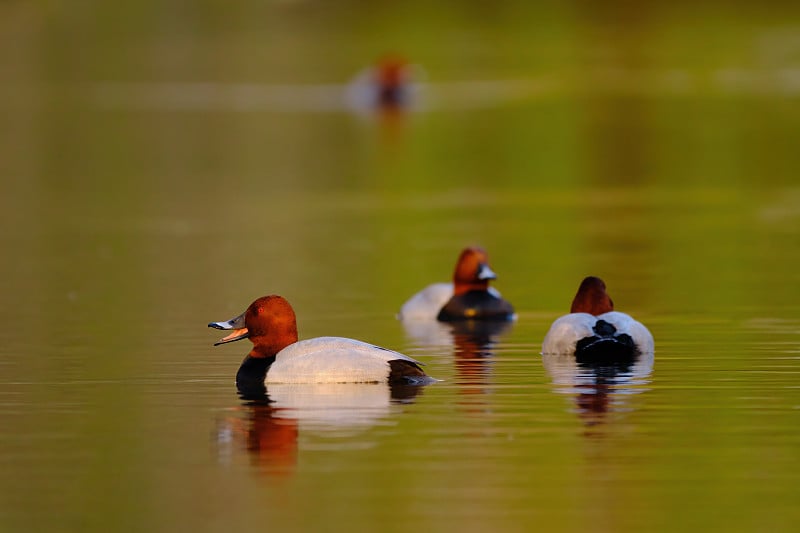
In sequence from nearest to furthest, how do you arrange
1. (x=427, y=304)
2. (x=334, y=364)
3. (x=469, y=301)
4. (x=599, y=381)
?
(x=334, y=364) < (x=599, y=381) < (x=469, y=301) < (x=427, y=304)

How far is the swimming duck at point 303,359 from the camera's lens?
12891 millimetres

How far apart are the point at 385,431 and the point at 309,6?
83868 mm

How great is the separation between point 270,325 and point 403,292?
7.14m

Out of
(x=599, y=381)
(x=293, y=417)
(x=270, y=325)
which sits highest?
(x=270, y=325)

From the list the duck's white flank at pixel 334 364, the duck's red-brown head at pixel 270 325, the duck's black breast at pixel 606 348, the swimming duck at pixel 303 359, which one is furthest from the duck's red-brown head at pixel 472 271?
the duck's white flank at pixel 334 364

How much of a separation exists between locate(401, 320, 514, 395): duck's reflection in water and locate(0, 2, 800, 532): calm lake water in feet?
0.19

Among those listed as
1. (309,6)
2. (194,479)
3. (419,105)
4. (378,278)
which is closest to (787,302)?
(378,278)

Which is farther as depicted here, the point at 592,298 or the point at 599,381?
the point at 592,298

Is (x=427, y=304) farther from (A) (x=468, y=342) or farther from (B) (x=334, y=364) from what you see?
(B) (x=334, y=364)

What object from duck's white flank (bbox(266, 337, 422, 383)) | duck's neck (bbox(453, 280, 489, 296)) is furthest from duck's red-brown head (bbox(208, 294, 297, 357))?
duck's neck (bbox(453, 280, 489, 296))

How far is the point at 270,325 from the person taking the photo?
43.0 ft

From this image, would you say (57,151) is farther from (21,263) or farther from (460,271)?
(460,271)

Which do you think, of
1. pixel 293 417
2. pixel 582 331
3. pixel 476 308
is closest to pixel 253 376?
pixel 293 417

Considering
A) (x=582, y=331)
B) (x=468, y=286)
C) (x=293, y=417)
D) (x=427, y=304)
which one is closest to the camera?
(x=293, y=417)
